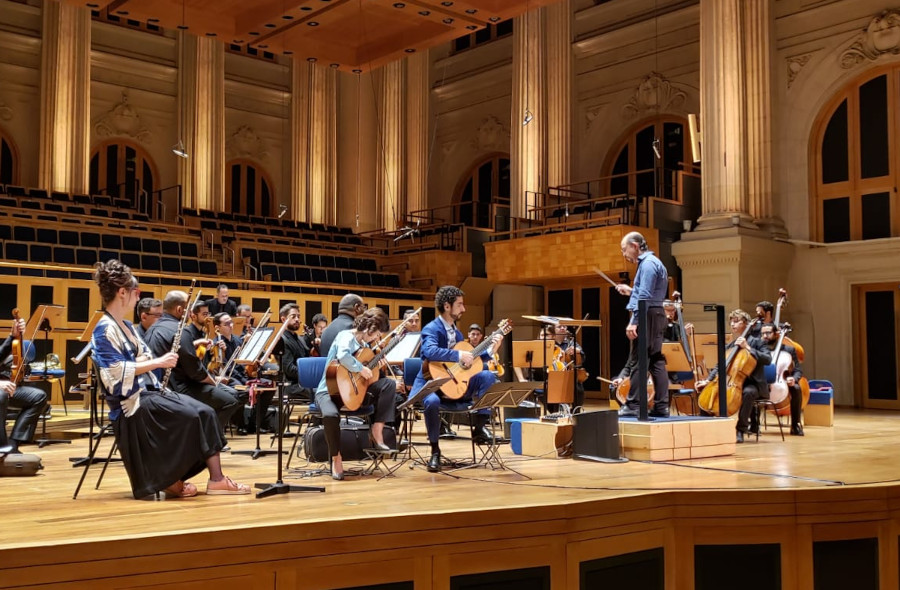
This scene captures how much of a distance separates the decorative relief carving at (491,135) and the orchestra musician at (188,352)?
13.3 m

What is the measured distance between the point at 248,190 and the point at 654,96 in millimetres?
9528

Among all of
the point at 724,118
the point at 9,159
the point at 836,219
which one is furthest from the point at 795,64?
the point at 9,159

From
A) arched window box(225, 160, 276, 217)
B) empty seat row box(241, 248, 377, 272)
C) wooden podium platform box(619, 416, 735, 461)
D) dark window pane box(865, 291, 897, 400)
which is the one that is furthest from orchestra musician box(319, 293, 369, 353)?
arched window box(225, 160, 276, 217)

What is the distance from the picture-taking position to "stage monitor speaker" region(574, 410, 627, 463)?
6238mm

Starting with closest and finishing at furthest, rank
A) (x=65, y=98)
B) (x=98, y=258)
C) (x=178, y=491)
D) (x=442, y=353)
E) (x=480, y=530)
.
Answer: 1. (x=480, y=530)
2. (x=178, y=491)
3. (x=442, y=353)
4. (x=98, y=258)
5. (x=65, y=98)

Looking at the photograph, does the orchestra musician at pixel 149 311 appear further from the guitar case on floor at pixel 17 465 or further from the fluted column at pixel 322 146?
the fluted column at pixel 322 146

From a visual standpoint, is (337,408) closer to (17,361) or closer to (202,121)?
(17,361)

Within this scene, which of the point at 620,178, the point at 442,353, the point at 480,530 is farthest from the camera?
the point at 620,178

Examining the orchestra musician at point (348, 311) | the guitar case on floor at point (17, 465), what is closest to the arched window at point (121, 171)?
the orchestra musician at point (348, 311)

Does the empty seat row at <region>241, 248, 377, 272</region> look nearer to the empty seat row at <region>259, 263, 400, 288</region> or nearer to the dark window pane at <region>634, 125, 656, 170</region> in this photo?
the empty seat row at <region>259, 263, 400, 288</region>

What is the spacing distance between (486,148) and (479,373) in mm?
13863

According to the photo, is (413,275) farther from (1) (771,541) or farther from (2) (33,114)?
(1) (771,541)

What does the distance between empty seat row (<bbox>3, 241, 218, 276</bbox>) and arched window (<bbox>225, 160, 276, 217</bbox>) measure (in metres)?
7.42

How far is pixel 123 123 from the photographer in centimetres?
1938
